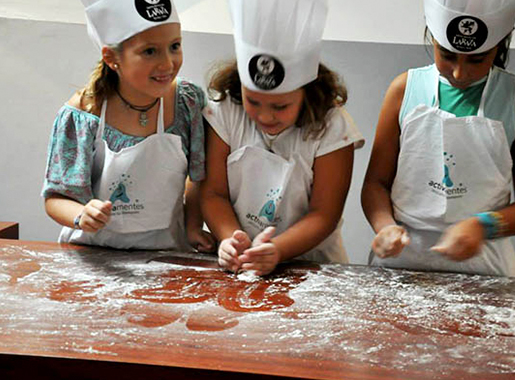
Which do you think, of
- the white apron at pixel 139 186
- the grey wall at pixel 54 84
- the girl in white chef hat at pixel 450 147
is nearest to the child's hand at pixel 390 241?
the girl in white chef hat at pixel 450 147

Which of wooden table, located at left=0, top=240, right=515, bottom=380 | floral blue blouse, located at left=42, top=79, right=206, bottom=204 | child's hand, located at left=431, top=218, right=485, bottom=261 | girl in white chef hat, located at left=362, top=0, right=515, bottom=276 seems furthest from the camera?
floral blue blouse, located at left=42, top=79, right=206, bottom=204

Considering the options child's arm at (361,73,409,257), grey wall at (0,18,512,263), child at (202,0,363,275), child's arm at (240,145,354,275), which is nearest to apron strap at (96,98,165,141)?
child at (202,0,363,275)

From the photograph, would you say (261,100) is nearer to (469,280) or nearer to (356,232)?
(469,280)

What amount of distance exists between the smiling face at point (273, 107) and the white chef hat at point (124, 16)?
0.80ft

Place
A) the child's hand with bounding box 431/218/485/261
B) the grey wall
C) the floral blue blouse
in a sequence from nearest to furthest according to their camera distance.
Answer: the child's hand with bounding box 431/218/485/261 → the floral blue blouse → the grey wall

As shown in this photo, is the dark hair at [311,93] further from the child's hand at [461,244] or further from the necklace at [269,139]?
the child's hand at [461,244]

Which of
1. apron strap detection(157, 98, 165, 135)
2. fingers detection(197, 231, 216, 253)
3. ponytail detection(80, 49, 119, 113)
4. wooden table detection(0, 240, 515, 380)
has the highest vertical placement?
ponytail detection(80, 49, 119, 113)

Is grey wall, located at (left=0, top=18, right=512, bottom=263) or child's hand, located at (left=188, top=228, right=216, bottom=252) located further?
grey wall, located at (left=0, top=18, right=512, bottom=263)

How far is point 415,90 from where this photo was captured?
4.94ft

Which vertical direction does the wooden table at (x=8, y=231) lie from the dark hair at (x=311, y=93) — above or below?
below

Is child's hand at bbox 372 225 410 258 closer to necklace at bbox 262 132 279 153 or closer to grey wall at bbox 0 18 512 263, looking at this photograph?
necklace at bbox 262 132 279 153

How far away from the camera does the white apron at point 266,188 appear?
1.50 meters

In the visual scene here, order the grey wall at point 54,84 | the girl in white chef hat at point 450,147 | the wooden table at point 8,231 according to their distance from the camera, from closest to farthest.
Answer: the girl in white chef hat at point 450,147 → the wooden table at point 8,231 → the grey wall at point 54,84

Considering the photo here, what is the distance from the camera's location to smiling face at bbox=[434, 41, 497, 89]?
138 centimetres
